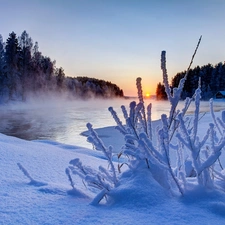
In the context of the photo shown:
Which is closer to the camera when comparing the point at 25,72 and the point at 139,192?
the point at 139,192

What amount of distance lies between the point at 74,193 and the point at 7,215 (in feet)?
1.45

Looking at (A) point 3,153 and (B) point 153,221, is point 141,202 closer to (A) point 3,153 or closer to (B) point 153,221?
(B) point 153,221

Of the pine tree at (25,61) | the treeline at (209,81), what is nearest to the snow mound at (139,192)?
the pine tree at (25,61)

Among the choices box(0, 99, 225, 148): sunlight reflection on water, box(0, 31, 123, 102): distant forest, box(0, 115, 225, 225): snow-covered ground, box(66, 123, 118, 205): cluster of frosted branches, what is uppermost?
box(0, 31, 123, 102): distant forest

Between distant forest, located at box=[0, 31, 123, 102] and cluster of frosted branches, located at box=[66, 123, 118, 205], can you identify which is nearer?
cluster of frosted branches, located at box=[66, 123, 118, 205]

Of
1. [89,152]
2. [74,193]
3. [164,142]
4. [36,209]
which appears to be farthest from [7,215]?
[89,152]

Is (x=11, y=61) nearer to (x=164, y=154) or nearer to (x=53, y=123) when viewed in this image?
(x=53, y=123)

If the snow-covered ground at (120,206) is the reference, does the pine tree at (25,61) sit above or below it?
above

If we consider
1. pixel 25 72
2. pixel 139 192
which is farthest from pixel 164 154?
pixel 25 72

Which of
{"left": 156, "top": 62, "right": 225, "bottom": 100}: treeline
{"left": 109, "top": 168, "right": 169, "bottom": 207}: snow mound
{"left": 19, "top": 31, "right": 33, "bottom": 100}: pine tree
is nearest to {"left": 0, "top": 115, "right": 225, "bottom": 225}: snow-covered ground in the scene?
{"left": 109, "top": 168, "right": 169, "bottom": 207}: snow mound

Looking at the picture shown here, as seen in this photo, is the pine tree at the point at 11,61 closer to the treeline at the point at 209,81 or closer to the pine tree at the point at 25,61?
the pine tree at the point at 25,61

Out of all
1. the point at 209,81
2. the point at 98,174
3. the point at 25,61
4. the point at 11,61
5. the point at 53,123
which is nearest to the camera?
the point at 98,174

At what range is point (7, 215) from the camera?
132cm

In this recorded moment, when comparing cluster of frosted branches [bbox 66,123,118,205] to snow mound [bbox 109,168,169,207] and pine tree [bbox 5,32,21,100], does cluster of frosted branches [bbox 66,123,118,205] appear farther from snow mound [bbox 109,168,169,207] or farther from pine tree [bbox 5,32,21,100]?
pine tree [bbox 5,32,21,100]
